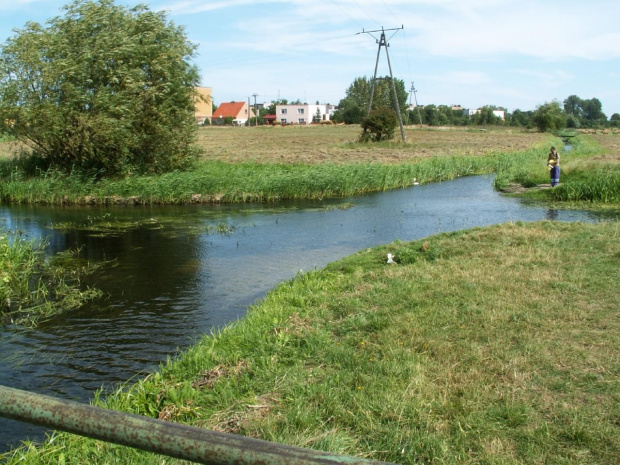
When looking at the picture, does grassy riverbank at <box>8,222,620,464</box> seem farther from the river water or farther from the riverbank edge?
the riverbank edge

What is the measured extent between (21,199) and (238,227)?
1170 centimetres

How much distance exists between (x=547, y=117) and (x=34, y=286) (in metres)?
96.2

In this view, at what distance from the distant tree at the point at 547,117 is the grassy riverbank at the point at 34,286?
94.7m

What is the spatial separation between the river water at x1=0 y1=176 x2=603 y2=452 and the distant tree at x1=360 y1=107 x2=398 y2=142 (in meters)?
21.6

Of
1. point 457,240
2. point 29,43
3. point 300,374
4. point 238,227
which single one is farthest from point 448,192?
point 300,374

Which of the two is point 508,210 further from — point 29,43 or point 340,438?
point 29,43

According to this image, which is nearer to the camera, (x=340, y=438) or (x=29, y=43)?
(x=340, y=438)

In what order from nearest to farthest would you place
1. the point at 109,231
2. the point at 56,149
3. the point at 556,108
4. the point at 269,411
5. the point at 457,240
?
the point at 269,411
the point at 457,240
the point at 109,231
the point at 56,149
the point at 556,108

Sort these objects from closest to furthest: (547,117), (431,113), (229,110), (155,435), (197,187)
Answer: (155,435) < (197,187) < (547,117) < (431,113) < (229,110)

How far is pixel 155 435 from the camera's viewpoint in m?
1.42

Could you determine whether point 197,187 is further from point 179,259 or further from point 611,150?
point 611,150

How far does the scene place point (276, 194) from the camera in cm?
2506

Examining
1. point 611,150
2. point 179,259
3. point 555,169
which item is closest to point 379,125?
point 611,150

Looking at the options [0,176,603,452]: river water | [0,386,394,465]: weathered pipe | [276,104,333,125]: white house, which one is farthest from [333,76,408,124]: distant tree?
[0,386,394,465]: weathered pipe
